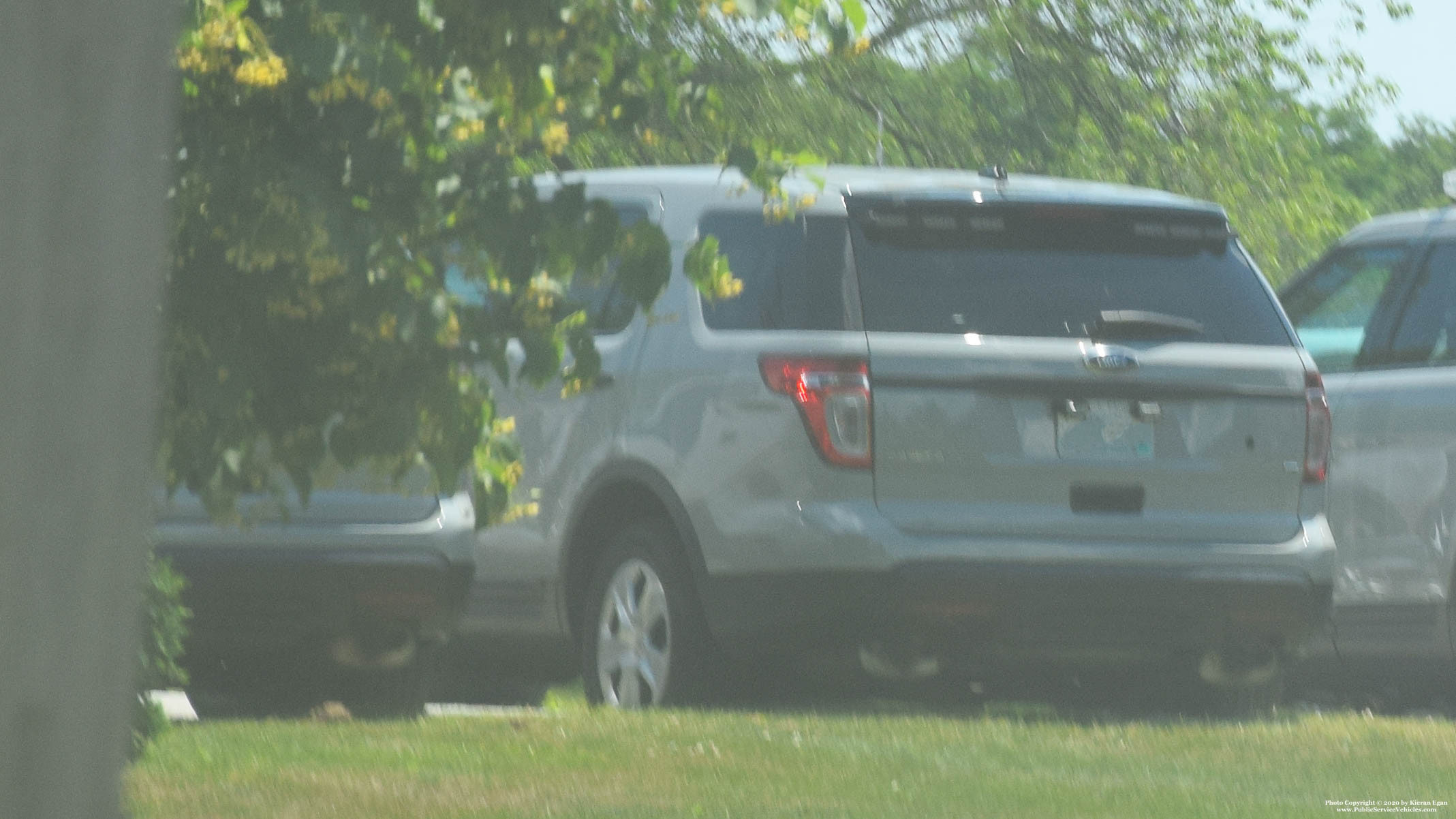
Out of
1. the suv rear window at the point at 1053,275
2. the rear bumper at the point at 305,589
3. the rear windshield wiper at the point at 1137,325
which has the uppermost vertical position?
the suv rear window at the point at 1053,275

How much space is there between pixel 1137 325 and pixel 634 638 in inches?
69.5

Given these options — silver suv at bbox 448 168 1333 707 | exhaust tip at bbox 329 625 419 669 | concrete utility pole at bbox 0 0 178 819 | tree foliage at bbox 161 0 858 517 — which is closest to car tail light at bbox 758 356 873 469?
silver suv at bbox 448 168 1333 707

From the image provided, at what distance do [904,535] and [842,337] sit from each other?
0.57 metres

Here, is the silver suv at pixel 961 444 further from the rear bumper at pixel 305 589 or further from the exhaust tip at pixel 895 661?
the rear bumper at pixel 305 589

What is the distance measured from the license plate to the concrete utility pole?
203 inches

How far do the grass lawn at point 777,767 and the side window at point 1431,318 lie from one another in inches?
61.4

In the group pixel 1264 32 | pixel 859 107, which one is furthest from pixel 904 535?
pixel 1264 32

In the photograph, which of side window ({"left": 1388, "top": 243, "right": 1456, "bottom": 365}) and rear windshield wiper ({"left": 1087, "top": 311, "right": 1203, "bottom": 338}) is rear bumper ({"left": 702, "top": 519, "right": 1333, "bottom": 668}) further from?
side window ({"left": 1388, "top": 243, "right": 1456, "bottom": 365})

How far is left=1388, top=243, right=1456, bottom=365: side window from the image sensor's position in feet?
27.9

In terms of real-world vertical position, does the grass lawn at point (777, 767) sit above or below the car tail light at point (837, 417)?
below

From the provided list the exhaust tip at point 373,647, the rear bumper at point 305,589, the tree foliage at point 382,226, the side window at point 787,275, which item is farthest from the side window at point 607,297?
the tree foliage at point 382,226

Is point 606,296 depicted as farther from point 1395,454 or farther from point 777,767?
point 1395,454

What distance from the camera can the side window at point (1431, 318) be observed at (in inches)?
335

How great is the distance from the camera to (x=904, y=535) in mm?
7105
